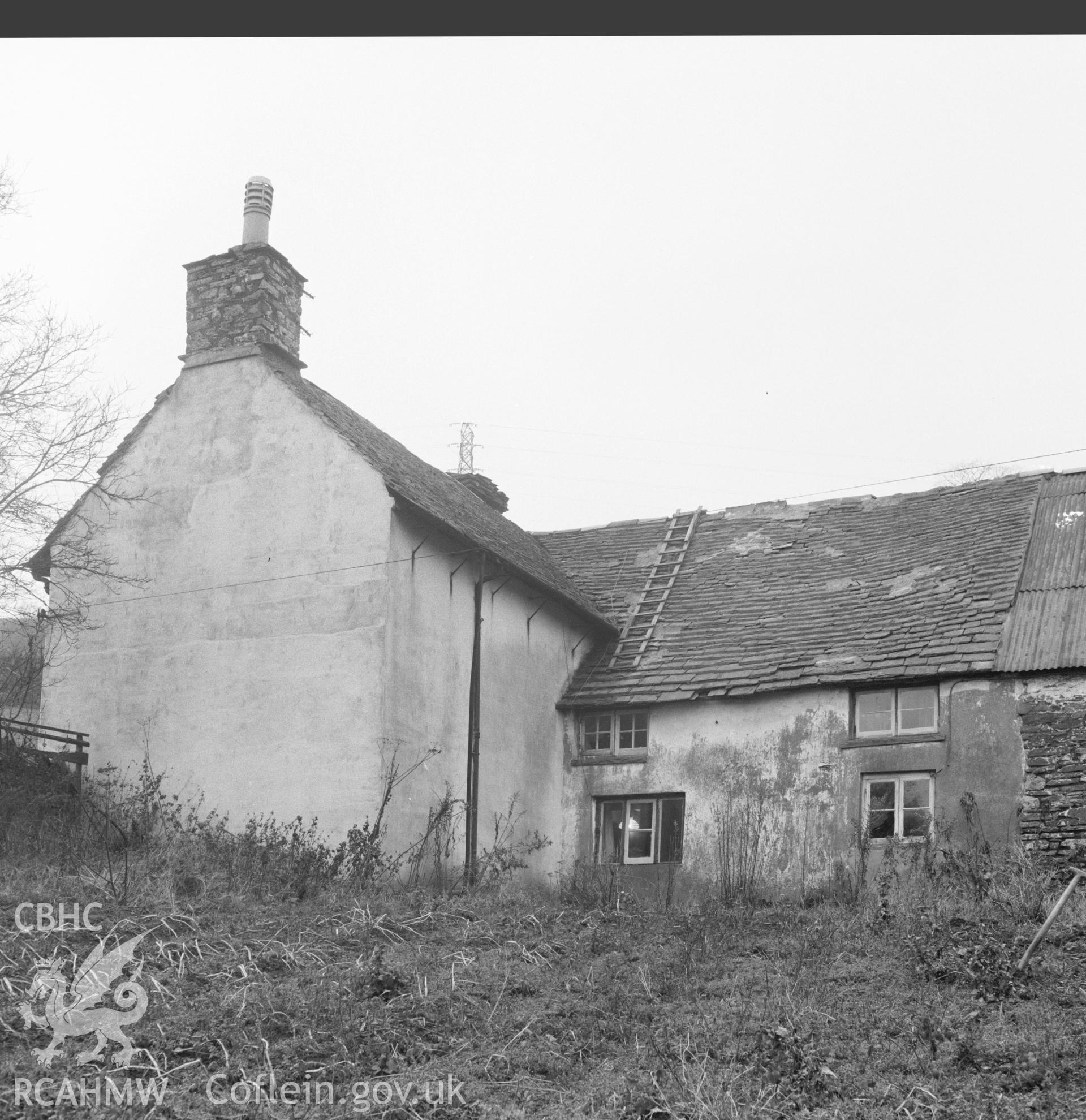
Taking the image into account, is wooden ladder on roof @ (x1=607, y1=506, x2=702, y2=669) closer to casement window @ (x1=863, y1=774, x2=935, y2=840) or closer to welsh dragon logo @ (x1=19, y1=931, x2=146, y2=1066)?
casement window @ (x1=863, y1=774, x2=935, y2=840)

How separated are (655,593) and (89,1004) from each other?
46.6ft

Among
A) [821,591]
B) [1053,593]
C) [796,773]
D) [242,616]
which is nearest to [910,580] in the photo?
[821,591]

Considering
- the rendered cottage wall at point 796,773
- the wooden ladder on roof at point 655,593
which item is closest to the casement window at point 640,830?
the rendered cottage wall at point 796,773

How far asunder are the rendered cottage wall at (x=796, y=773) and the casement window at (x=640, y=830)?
17 centimetres

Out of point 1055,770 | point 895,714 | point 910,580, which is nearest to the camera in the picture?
point 1055,770

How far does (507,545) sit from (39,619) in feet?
→ 22.8

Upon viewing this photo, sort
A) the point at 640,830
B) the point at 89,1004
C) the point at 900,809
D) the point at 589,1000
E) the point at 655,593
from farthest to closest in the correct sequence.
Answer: the point at 655,593 < the point at 640,830 < the point at 900,809 < the point at 589,1000 < the point at 89,1004

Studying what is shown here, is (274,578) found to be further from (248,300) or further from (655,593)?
(655,593)

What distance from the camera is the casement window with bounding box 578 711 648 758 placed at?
2005 centimetres

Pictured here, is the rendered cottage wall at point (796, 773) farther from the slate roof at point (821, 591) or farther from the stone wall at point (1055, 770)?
the slate roof at point (821, 591)

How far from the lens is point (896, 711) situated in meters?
18.1

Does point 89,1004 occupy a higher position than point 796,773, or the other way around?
point 796,773

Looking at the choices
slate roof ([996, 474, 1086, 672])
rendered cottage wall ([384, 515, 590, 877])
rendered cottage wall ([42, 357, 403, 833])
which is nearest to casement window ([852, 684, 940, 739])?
slate roof ([996, 474, 1086, 672])

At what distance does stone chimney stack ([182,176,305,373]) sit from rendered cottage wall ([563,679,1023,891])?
25.8ft
